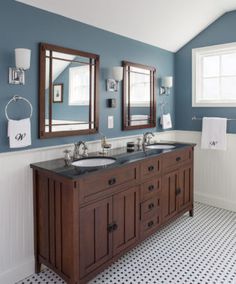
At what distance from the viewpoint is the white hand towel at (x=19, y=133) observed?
1.98 metres

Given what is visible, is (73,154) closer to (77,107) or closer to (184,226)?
(77,107)

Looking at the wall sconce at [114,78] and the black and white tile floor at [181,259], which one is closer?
the black and white tile floor at [181,259]

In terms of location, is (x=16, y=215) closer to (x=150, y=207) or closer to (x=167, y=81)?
(x=150, y=207)

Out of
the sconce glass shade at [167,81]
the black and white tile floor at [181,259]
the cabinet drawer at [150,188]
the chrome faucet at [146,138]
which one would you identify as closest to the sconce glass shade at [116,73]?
the chrome faucet at [146,138]

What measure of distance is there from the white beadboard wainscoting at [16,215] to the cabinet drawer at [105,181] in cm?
54

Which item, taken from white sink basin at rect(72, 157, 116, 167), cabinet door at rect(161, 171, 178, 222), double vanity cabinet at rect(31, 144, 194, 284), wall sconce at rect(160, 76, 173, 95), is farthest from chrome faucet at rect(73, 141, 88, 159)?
wall sconce at rect(160, 76, 173, 95)

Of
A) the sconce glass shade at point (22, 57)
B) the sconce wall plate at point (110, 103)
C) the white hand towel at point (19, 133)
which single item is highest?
the sconce glass shade at point (22, 57)

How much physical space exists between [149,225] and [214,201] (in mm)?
1476

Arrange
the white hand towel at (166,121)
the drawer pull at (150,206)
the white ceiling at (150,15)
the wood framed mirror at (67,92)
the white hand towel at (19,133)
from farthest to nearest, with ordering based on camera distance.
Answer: the white hand towel at (166,121)
the drawer pull at (150,206)
the white ceiling at (150,15)
the wood framed mirror at (67,92)
the white hand towel at (19,133)

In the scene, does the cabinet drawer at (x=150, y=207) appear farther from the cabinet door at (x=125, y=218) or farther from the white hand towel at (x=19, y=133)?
the white hand towel at (x=19, y=133)

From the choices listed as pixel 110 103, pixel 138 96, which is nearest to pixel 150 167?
pixel 110 103

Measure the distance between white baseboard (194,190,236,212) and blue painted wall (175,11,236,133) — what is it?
913 millimetres

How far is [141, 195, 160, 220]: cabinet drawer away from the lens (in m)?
2.48

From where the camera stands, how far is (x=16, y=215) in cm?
209
